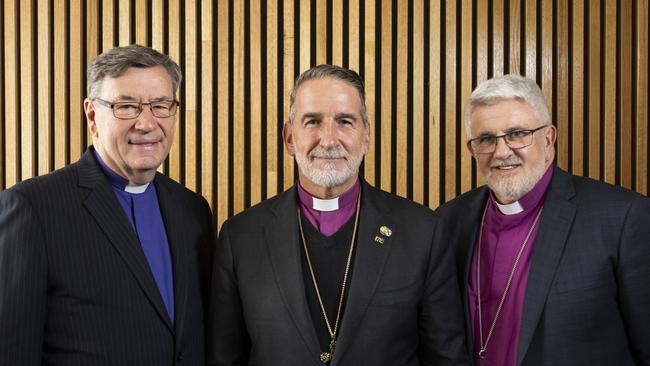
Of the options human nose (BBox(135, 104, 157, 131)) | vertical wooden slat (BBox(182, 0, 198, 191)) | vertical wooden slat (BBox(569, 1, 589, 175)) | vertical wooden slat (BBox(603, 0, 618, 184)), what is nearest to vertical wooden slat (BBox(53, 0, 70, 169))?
vertical wooden slat (BBox(182, 0, 198, 191))

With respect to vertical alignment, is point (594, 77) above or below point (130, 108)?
above

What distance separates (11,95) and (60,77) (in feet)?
1.11

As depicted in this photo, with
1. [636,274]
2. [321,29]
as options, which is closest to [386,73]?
[321,29]

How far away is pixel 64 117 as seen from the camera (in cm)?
348

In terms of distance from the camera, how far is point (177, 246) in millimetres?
2039

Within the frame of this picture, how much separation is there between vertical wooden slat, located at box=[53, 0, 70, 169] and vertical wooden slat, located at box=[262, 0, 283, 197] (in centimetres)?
126

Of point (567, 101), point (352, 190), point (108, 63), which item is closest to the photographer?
point (108, 63)

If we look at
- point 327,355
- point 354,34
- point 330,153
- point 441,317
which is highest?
point 354,34

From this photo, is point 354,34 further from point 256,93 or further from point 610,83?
point 610,83

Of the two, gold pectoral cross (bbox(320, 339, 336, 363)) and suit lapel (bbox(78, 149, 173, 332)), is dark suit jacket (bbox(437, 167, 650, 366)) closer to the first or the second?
gold pectoral cross (bbox(320, 339, 336, 363))

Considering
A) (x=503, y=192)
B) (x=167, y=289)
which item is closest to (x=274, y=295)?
(x=167, y=289)

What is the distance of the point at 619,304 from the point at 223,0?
267cm

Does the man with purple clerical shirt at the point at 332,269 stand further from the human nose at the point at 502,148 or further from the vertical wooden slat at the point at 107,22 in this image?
the vertical wooden slat at the point at 107,22

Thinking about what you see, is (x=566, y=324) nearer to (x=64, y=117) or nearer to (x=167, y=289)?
(x=167, y=289)
